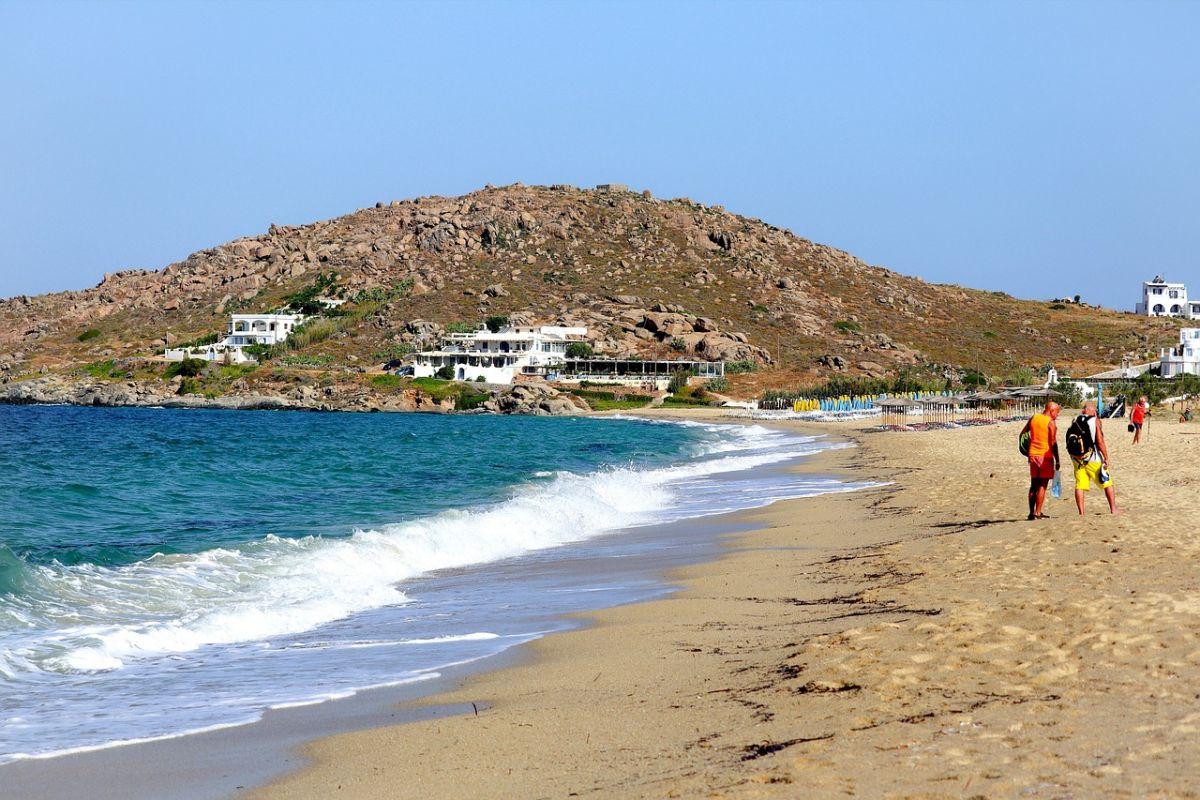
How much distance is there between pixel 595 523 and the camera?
2056cm

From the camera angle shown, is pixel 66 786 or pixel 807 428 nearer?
pixel 66 786

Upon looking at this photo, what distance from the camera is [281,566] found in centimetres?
1475

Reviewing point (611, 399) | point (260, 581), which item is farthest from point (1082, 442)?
point (611, 399)

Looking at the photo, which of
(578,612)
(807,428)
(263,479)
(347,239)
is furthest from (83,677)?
(347,239)

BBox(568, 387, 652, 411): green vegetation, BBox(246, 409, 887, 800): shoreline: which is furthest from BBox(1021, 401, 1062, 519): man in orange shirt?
BBox(568, 387, 652, 411): green vegetation

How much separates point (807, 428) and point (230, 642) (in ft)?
176

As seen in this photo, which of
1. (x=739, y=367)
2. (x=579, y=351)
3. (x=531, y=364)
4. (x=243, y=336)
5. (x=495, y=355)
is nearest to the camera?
(x=531, y=364)

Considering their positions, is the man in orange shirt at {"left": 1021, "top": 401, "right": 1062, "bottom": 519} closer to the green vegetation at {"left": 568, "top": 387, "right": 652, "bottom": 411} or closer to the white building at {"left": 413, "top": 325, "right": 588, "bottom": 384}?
the green vegetation at {"left": 568, "top": 387, "right": 652, "bottom": 411}

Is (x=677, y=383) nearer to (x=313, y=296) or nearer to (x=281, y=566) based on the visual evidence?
(x=313, y=296)

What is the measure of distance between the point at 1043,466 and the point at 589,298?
108219 mm

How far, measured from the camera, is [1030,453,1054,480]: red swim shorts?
46.4 ft

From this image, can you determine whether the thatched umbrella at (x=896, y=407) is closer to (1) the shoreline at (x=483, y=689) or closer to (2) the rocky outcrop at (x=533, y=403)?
(2) the rocky outcrop at (x=533, y=403)

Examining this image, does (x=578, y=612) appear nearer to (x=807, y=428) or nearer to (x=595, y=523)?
(x=595, y=523)

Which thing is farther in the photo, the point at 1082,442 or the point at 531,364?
the point at 531,364
